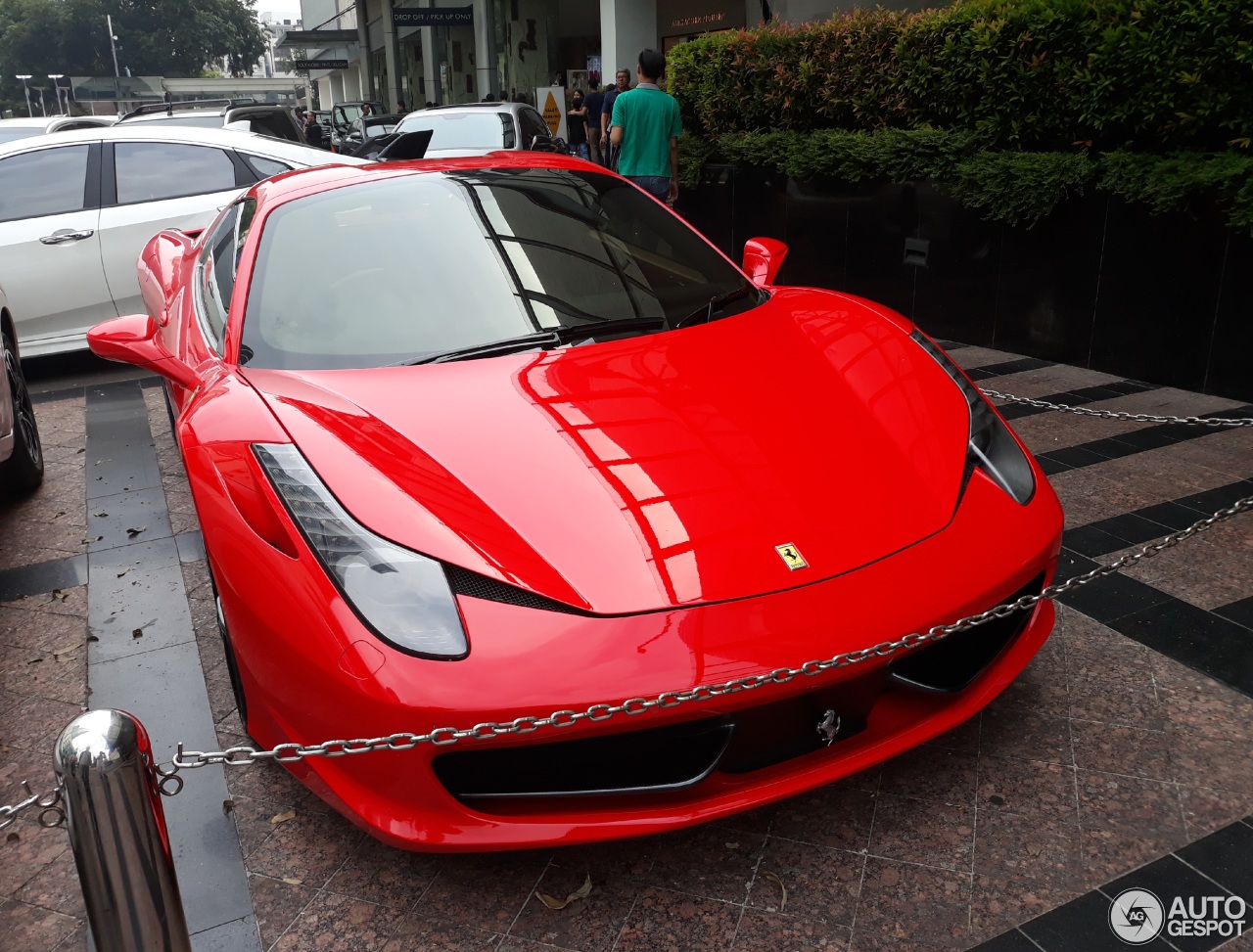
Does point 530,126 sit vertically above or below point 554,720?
above

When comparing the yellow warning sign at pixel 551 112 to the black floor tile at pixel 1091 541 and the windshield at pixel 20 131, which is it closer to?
the windshield at pixel 20 131

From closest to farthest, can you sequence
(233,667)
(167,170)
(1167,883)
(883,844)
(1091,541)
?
(1167,883)
(883,844)
(233,667)
(1091,541)
(167,170)

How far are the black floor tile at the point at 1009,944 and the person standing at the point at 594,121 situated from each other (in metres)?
13.9

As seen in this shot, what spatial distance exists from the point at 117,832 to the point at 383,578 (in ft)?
2.32

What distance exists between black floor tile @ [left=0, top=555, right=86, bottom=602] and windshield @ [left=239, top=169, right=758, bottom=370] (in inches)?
60.0

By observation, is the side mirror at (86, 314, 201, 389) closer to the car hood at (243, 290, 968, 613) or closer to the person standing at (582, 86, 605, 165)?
the car hood at (243, 290, 968, 613)

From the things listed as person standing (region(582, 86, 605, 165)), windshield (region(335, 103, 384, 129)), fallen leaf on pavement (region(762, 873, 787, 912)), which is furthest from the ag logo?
windshield (region(335, 103, 384, 129))

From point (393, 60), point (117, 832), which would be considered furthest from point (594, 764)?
point (393, 60)

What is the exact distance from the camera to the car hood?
2139 mm

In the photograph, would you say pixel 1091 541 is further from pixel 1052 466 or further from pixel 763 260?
pixel 763 260

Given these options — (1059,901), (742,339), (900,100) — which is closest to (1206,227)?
(900,100)

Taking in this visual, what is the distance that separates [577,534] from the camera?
7.17 feet

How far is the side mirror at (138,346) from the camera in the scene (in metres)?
3.36

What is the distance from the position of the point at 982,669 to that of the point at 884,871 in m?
0.51
